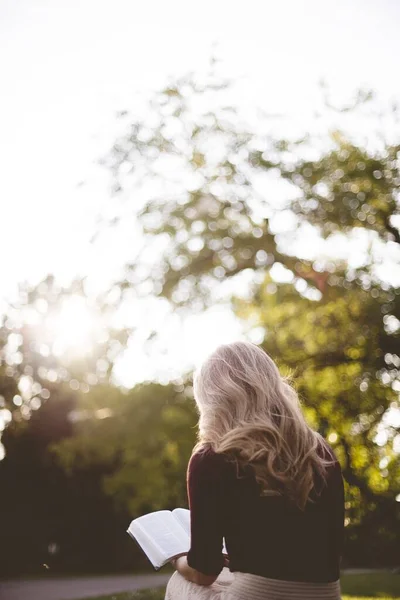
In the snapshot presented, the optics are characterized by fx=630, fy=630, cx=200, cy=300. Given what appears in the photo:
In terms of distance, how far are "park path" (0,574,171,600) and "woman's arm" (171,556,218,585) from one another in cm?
1160

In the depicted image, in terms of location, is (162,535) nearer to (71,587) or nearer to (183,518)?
(183,518)

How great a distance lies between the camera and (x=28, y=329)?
105 feet

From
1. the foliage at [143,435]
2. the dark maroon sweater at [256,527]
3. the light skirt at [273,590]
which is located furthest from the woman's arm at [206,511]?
the foliage at [143,435]

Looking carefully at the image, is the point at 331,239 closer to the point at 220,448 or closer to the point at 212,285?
the point at 212,285

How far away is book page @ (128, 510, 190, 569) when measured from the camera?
266 cm

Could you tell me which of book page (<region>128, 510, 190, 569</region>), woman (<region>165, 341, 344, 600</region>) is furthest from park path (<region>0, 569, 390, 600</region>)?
woman (<region>165, 341, 344, 600</region>)

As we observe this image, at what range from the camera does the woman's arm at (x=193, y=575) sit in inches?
96.3

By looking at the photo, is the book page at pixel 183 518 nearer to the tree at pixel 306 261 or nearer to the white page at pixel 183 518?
the white page at pixel 183 518

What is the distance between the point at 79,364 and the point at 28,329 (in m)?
18.8

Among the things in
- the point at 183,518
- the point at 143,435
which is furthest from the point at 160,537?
the point at 143,435

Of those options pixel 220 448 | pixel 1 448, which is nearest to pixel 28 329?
pixel 1 448

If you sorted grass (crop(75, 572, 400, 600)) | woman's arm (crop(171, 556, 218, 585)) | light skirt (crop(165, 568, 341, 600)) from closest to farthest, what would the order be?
1. light skirt (crop(165, 568, 341, 600))
2. woman's arm (crop(171, 556, 218, 585))
3. grass (crop(75, 572, 400, 600))

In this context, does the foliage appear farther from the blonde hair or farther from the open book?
the blonde hair

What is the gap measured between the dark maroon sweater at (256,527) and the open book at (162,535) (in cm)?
29
